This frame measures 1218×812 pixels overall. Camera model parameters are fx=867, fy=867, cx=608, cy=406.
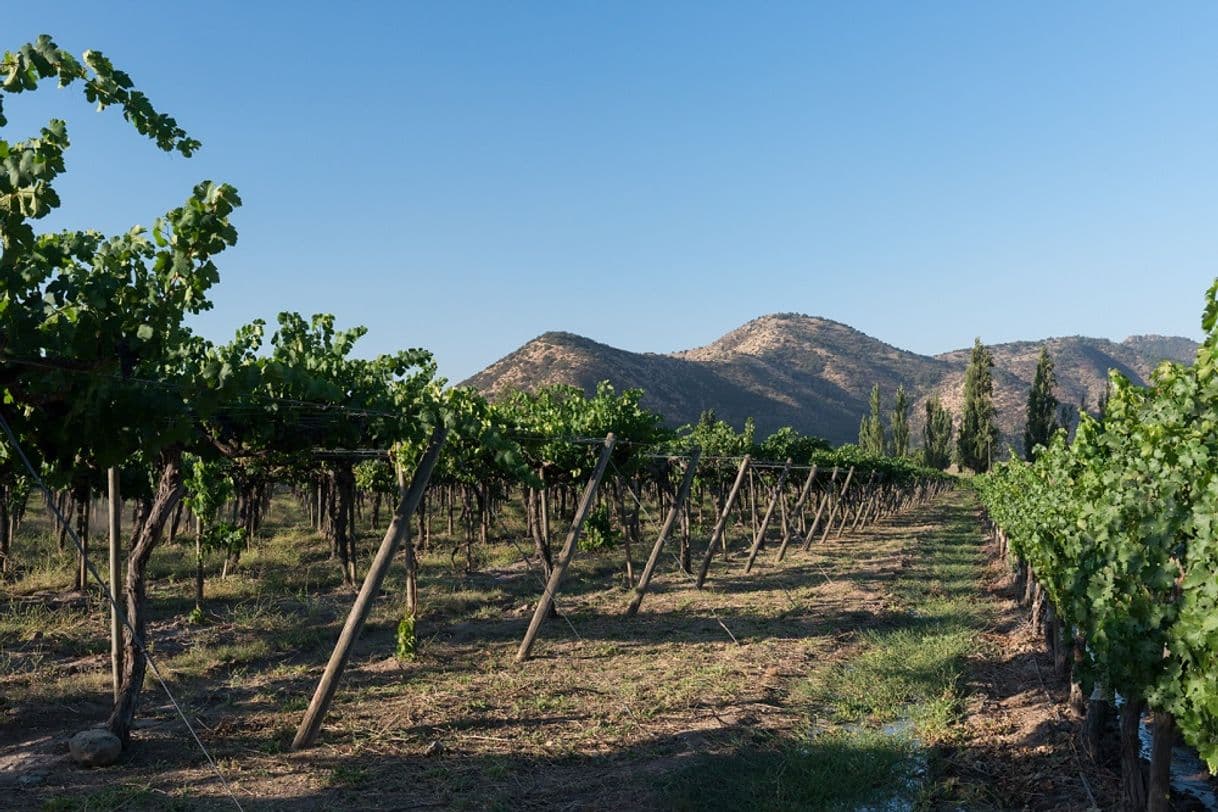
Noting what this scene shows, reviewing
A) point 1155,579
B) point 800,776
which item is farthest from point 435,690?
point 1155,579

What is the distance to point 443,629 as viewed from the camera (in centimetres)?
1238

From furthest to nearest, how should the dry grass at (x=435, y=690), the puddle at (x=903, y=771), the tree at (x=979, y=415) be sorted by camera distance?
1. the tree at (x=979, y=415)
2. the dry grass at (x=435, y=690)
3. the puddle at (x=903, y=771)

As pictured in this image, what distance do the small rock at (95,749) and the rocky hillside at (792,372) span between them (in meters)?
50.8

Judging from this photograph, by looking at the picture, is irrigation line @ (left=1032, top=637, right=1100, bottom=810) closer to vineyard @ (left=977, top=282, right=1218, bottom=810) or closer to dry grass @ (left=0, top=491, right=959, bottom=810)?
vineyard @ (left=977, top=282, right=1218, bottom=810)

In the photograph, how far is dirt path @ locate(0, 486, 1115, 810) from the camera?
6172mm

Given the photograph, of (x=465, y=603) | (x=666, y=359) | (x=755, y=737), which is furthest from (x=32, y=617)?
(x=666, y=359)

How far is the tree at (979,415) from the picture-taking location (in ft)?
233

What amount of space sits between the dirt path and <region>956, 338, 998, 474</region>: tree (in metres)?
62.9

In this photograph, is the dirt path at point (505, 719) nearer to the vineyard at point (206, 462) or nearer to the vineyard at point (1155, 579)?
the vineyard at point (206, 462)

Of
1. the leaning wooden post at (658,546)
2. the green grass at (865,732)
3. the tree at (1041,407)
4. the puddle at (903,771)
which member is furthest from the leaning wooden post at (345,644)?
the tree at (1041,407)

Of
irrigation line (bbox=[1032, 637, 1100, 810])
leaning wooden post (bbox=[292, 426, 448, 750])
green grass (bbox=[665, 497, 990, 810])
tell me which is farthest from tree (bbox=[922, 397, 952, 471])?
leaning wooden post (bbox=[292, 426, 448, 750])

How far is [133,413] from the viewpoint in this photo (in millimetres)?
5004

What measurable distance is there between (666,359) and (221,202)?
105 m

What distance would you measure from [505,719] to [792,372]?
130 meters
